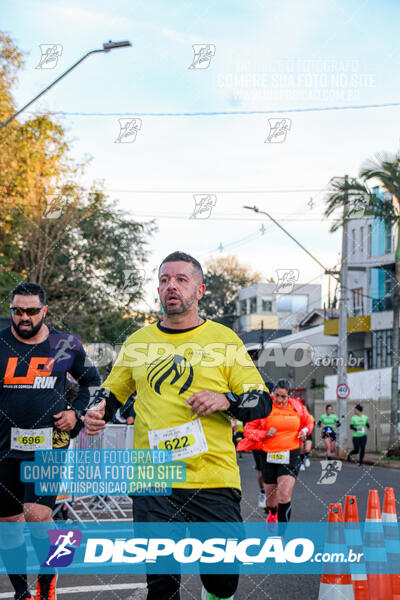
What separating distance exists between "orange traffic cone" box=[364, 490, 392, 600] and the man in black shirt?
2.27 m

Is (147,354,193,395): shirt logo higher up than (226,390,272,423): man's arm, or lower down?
higher up

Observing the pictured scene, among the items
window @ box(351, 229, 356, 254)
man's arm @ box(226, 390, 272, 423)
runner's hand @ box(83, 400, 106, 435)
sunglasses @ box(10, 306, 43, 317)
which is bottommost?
runner's hand @ box(83, 400, 106, 435)

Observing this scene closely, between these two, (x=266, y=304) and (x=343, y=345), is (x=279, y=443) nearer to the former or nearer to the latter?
(x=343, y=345)

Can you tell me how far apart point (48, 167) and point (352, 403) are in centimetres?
1519

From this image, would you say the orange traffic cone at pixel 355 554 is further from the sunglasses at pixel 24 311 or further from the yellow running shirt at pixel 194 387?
the sunglasses at pixel 24 311

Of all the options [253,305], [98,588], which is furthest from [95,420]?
[253,305]

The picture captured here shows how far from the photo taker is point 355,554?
625 cm

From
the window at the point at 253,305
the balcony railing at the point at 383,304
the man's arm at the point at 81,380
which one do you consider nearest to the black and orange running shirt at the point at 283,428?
the man's arm at the point at 81,380

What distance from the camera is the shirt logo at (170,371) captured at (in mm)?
4359

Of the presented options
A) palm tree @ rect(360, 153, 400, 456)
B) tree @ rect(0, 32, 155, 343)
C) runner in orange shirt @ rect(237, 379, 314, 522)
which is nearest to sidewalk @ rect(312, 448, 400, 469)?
palm tree @ rect(360, 153, 400, 456)

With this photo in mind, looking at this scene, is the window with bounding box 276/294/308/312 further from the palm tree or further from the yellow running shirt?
the yellow running shirt

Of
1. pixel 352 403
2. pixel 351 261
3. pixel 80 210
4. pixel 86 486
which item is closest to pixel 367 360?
pixel 351 261

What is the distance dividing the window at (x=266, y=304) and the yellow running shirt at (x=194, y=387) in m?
66.2

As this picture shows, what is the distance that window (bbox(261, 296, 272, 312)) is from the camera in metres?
71.0
